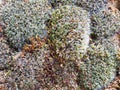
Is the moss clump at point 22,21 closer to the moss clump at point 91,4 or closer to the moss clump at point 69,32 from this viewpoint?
the moss clump at point 69,32

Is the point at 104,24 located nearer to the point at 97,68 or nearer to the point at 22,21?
the point at 97,68

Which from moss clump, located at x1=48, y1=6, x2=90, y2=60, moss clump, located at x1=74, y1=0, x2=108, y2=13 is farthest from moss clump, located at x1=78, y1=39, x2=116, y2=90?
moss clump, located at x1=74, y1=0, x2=108, y2=13

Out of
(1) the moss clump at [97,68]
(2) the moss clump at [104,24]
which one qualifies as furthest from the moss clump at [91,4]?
(1) the moss clump at [97,68]

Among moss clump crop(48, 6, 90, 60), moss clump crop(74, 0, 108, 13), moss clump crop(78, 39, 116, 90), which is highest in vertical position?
moss clump crop(74, 0, 108, 13)

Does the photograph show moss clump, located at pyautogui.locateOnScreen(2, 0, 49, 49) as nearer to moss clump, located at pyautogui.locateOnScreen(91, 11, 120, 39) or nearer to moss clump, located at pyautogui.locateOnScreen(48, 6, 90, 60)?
moss clump, located at pyautogui.locateOnScreen(48, 6, 90, 60)

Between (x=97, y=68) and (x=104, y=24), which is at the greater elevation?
(x=104, y=24)

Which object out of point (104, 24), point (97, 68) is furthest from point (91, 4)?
point (97, 68)
